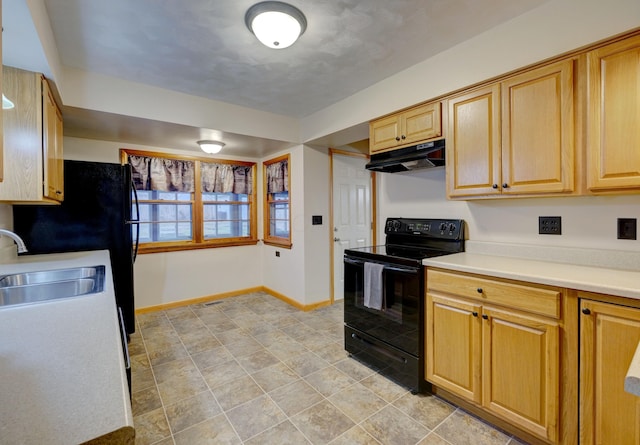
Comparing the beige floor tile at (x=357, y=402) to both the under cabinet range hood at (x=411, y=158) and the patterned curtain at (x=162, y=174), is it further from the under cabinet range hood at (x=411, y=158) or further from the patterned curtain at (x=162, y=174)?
the patterned curtain at (x=162, y=174)

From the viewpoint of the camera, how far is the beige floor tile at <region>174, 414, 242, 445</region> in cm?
167

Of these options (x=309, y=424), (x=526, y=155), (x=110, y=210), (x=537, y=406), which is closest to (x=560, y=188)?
(x=526, y=155)

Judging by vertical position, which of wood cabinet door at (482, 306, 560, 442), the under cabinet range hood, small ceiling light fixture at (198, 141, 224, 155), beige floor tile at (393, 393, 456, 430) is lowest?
beige floor tile at (393, 393, 456, 430)

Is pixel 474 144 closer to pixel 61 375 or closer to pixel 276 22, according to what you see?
pixel 276 22

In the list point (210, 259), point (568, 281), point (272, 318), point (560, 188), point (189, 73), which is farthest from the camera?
point (210, 259)

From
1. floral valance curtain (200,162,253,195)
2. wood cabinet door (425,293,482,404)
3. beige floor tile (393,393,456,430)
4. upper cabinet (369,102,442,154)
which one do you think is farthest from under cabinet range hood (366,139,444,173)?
floral valance curtain (200,162,253,195)

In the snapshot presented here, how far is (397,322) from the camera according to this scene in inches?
85.2

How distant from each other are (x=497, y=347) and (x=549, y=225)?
888 mm

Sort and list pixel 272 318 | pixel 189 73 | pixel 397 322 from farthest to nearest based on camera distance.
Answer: pixel 272 318, pixel 189 73, pixel 397 322

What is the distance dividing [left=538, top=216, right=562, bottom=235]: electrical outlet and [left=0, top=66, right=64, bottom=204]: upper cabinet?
3.25 metres

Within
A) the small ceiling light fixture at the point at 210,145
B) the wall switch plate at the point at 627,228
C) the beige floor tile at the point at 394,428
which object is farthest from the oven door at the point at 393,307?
the small ceiling light fixture at the point at 210,145

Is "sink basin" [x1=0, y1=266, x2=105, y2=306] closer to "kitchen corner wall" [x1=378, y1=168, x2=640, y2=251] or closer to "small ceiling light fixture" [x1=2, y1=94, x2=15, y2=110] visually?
"small ceiling light fixture" [x1=2, y1=94, x2=15, y2=110]

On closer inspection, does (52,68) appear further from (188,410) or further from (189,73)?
(188,410)

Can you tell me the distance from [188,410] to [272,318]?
1.62 m
